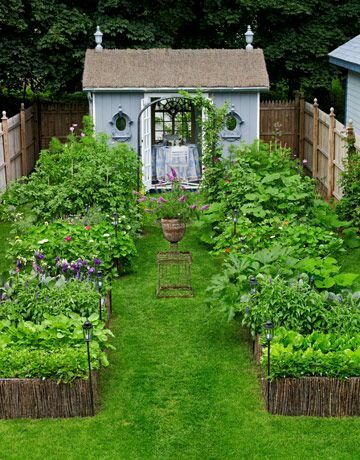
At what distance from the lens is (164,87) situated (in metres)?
20.6

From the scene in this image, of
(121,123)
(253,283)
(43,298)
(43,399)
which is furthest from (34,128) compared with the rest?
(43,399)

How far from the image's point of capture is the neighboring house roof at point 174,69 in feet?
67.8

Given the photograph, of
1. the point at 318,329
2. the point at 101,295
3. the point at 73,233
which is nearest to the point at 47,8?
the point at 73,233

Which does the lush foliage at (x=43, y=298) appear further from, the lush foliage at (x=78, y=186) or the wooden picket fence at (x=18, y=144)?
the wooden picket fence at (x=18, y=144)

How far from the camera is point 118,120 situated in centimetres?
2108

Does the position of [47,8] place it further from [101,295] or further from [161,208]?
[101,295]

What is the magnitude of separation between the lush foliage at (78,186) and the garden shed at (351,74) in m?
5.78

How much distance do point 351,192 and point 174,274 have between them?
383 cm

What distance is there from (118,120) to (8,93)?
6.26 m

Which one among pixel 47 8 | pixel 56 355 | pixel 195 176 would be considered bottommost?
pixel 195 176

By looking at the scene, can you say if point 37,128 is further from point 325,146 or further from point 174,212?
point 174,212

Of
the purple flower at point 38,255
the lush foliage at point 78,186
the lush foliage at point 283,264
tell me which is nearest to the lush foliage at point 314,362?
the lush foliage at point 283,264

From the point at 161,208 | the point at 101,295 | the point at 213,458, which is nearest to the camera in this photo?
the point at 213,458

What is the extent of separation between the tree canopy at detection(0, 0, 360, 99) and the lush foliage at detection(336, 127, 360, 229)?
8.58 m
